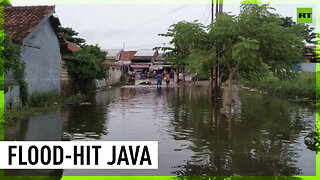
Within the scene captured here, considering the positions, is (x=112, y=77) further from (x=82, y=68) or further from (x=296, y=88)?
(x=296, y=88)

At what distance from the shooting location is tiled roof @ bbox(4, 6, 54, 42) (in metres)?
15.7

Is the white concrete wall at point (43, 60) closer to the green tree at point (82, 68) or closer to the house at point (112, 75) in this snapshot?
the green tree at point (82, 68)

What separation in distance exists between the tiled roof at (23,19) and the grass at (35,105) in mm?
2781

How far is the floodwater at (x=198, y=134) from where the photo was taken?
7037mm

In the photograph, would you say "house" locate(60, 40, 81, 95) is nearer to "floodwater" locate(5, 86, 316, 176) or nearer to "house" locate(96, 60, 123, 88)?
"floodwater" locate(5, 86, 316, 176)

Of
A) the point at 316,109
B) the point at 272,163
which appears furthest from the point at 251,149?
the point at 316,109

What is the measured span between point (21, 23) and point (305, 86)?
54.4 feet

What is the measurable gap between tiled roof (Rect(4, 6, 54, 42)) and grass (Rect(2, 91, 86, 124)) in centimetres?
278

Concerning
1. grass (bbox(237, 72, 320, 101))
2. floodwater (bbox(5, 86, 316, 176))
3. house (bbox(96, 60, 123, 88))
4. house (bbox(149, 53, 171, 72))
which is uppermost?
house (bbox(149, 53, 171, 72))

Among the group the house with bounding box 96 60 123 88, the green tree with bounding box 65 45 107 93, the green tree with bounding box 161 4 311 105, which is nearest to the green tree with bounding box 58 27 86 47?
the house with bounding box 96 60 123 88

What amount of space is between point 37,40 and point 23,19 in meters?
1.16

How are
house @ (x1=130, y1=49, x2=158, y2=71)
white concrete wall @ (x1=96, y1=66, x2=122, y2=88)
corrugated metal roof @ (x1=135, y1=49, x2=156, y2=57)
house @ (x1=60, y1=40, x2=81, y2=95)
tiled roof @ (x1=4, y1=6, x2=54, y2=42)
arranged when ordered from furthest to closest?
corrugated metal roof @ (x1=135, y1=49, x2=156, y2=57) < house @ (x1=130, y1=49, x2=158, y2=71) < white concrete wall @ (x1=96, y1=66, x2=122, y2=88) < house @ (x1=60, y1=40, x2=81, y2=95) < tiled roof @ (x1=4, y1=6, x2=54, y2=42)

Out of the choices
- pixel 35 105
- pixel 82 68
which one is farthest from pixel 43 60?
pixel 82 68

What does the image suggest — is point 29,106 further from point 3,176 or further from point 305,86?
point 305,86
